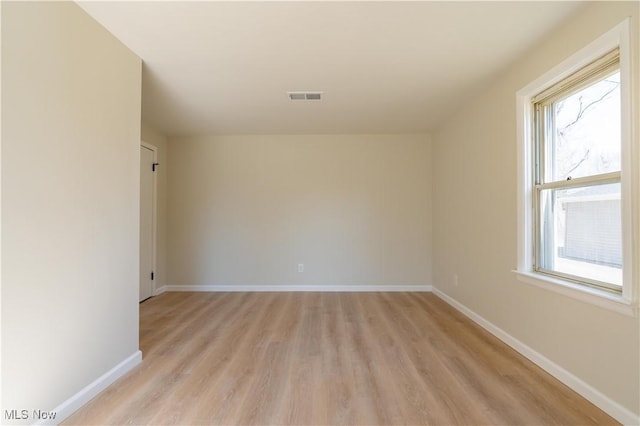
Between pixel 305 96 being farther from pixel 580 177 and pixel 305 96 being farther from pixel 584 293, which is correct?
pixel 584 293

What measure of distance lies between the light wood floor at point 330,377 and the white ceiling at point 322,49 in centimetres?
239

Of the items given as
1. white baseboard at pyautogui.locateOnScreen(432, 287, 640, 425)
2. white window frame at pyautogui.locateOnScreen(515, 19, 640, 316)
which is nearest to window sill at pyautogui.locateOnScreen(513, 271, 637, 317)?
white window frame at pyautogui.locateOnScreen(515, 19, 640, 316)

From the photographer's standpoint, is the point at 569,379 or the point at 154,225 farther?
the point at 154,225

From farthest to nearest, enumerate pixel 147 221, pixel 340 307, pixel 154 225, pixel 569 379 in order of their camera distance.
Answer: pixel 154 225
pixel 147 221
pixel 340 307
pixel 569 379

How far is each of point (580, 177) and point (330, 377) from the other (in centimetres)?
215

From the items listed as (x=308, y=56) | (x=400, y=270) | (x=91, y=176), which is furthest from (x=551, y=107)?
(x=91, y=176)

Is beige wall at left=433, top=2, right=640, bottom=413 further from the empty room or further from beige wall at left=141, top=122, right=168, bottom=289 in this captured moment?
beige wall at left=141, top=122, right=168, bottom=289

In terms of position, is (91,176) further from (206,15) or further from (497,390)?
(497,390)

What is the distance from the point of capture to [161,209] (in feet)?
14.5

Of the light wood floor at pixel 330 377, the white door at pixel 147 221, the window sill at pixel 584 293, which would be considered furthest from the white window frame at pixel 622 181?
the white door at pixel 147 221

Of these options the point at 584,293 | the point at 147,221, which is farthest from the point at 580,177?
the point at 147,221

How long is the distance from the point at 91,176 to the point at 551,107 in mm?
3255

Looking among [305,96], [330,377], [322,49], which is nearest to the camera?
[330,377]

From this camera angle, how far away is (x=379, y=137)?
451 centimetres
